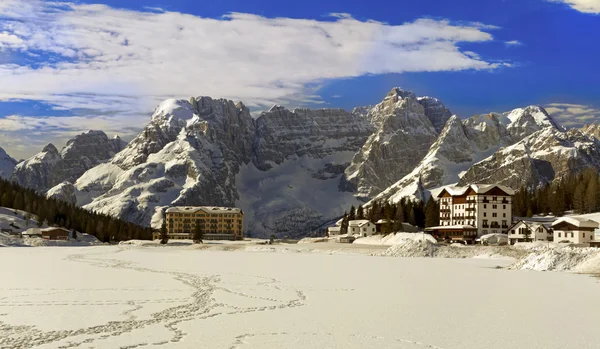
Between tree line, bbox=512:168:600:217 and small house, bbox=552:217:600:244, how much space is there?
3483 centimetres

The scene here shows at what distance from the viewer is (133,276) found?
47.3 metres

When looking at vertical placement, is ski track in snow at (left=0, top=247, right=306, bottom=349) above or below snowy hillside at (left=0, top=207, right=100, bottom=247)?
above

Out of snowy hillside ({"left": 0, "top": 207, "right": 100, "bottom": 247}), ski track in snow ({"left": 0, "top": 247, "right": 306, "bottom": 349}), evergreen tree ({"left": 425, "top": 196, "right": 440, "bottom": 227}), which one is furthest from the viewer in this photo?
evergreen tree ({"left": 425, "top": 196, "right": 440, "bottom": 227})

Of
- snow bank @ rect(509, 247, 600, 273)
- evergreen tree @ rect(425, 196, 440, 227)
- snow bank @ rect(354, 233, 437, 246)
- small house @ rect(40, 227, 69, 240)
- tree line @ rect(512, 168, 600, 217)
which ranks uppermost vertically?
tree line @ rect(512, 168, 600, 217)

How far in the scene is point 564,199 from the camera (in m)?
162

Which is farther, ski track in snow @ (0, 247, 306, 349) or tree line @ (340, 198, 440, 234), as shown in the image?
tree line @ (340, 198, 440, 234)

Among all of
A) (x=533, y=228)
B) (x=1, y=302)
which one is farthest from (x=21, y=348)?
(x=533, y=228)

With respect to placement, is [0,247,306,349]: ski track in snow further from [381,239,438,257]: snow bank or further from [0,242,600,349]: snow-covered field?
[381,239,438,257]: snow bank

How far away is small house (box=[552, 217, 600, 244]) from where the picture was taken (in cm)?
11412

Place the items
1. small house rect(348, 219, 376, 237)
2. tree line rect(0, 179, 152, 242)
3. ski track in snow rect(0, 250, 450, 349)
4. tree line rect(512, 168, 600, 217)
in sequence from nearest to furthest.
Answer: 1. ski track in snow rect(0, 250, 450, 349)
2. tree line rect(512, 168, 600, 217)
3. small house rect(348, 219, 376, 237)
4. tree line rect(0, 179, 152, 242)

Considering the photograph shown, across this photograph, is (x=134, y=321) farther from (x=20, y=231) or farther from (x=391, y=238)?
(x=20, y=231)

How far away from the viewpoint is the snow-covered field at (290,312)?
22.6 meters

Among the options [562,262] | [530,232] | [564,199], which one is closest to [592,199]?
[564,199]

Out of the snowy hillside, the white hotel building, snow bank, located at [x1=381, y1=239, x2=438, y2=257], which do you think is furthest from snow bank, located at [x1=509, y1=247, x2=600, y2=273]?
the snowy hillside
